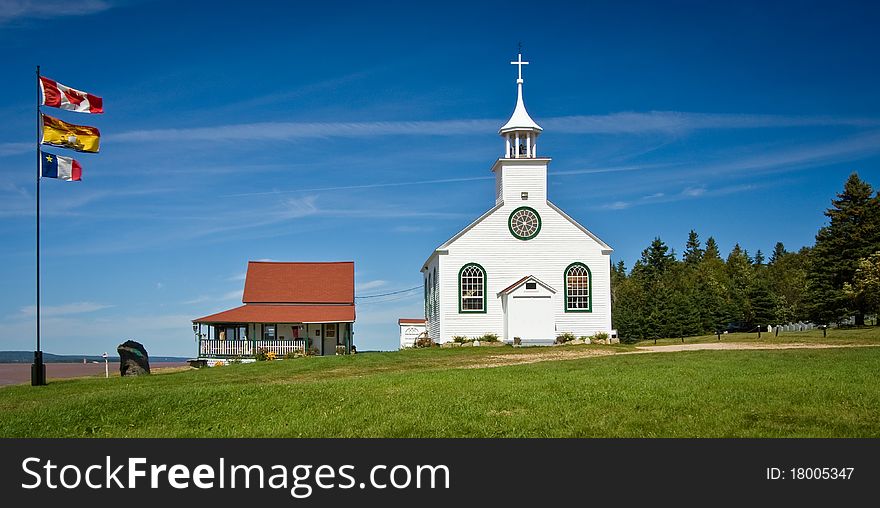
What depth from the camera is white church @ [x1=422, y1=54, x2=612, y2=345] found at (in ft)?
126

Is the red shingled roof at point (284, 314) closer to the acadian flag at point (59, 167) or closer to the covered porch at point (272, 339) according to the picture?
the covered porch at point (272, 339)

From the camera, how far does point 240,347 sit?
42.0 metres

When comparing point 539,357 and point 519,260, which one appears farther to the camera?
Result: point 519,260

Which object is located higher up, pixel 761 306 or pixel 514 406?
pixel 761 306

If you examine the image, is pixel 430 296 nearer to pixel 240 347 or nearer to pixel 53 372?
pixel 240 347

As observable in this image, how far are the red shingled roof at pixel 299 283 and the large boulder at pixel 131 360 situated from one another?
56.9 feet

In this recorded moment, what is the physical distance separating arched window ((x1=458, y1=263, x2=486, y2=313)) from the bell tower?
3.59 m

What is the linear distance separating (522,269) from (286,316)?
12.4 metres

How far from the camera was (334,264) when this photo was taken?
49.8m

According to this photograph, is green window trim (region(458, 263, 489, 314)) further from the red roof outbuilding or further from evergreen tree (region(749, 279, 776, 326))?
evergreen tree (region(749, 279, 776, 326))
